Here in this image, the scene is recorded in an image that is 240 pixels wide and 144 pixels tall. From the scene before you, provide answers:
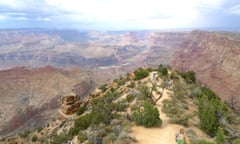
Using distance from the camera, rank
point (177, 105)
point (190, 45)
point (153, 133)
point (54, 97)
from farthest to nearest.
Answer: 1. point (190, 45)
2. point (54, 97)
3. point (177, 105)
4. point (153, 133)

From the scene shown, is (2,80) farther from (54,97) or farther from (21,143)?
(21,143)

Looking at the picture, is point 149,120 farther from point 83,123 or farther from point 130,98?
point 130,98

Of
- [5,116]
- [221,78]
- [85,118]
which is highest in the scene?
[85,118]

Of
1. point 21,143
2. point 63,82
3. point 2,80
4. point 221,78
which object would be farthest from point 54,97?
point 21,143

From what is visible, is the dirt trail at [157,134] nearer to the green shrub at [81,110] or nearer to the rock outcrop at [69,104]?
the green shrub at [81,110]

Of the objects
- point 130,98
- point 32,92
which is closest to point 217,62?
point 32,92

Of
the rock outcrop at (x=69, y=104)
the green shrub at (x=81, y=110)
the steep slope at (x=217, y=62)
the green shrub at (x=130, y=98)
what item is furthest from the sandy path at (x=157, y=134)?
the steep slope at (x=217, y=62)
